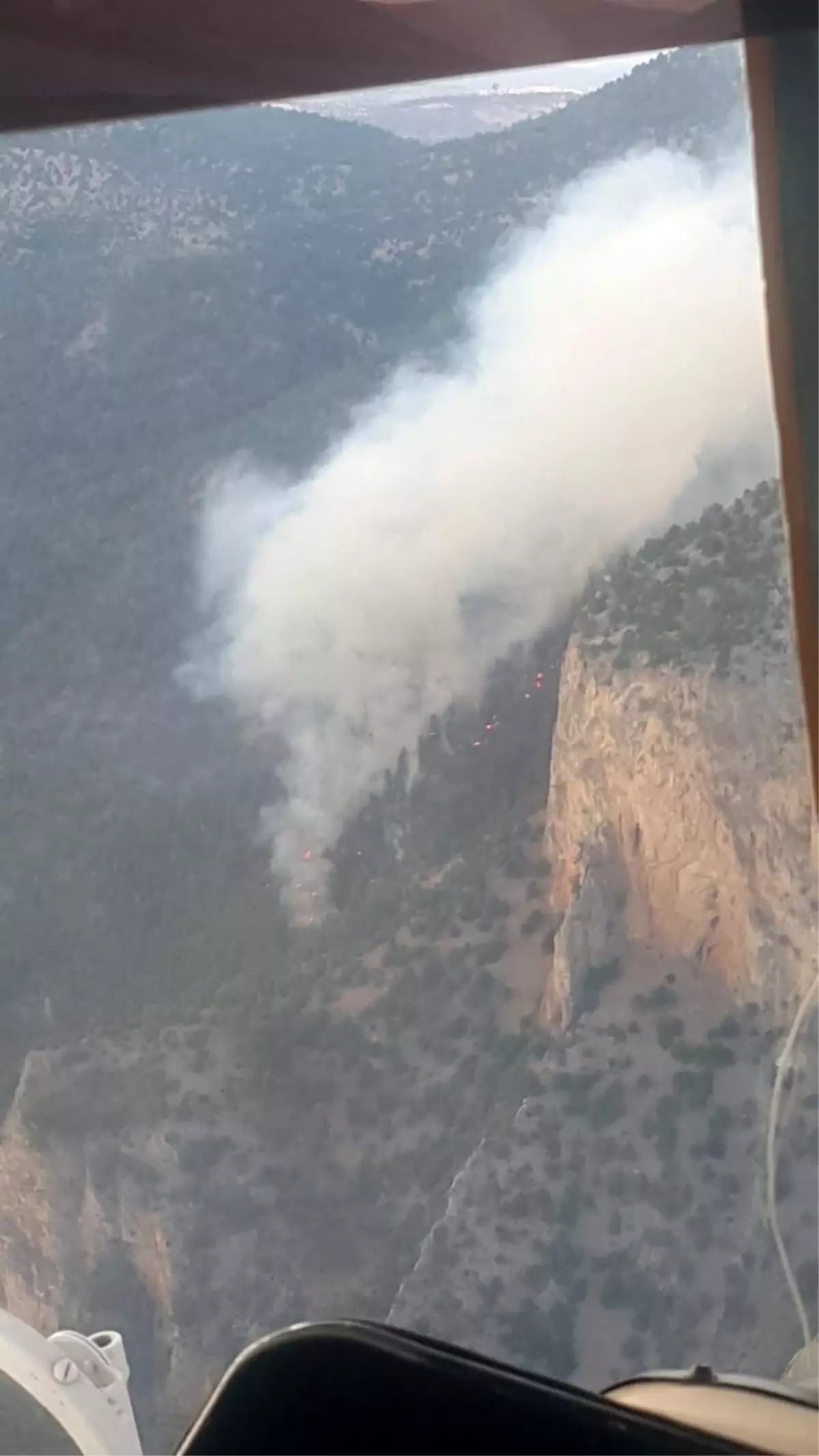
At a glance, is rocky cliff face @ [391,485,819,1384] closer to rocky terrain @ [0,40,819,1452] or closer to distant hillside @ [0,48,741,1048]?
rocky terrain @ [0,40,819,1452]

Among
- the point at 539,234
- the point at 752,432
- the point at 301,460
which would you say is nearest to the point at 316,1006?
the point at 301,460

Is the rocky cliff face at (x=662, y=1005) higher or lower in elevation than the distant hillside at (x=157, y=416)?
lower

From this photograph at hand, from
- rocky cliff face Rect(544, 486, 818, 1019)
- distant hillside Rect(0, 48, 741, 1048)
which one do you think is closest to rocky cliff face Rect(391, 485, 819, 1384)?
rocky cliff face Rect(544, 486, 818, 1019)

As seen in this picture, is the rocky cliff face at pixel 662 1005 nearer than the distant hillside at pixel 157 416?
Yes

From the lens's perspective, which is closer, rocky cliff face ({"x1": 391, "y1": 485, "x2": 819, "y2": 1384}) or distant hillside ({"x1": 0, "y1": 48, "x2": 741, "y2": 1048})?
rocky cliff face ({"x1": 391, "y1": 485, "x2": 819, "y2": 1384})

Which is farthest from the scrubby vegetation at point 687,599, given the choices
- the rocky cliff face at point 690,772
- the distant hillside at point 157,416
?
the distant hillside at point 157,416

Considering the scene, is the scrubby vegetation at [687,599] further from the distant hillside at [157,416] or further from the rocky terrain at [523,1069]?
the distant hillside at [157,416]

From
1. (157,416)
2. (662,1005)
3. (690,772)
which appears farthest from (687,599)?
(157,416)
